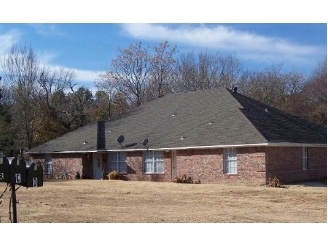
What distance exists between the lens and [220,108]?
90.8ft

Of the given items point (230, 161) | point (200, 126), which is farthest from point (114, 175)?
point (230, 161)

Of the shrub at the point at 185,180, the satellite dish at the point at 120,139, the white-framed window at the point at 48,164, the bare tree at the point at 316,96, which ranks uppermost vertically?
the bare tree at the point at 316,96

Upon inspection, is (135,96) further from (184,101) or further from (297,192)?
(297,192)

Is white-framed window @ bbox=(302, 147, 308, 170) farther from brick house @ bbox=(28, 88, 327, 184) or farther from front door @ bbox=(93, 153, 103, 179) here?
front door @ bbox=(93, 153, 103, 179)

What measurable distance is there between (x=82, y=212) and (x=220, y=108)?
50.7ft

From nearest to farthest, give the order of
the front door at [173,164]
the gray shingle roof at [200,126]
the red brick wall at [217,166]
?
1. the red brick wall at [217,166]
2. the gray shingle roof at [200,126]
3. the front door at [173,164]

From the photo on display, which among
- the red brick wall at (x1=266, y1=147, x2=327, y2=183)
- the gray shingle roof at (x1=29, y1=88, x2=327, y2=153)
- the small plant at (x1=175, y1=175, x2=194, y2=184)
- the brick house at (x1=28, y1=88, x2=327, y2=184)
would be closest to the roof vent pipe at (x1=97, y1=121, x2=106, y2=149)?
the brick house at (x1=28, y1=88, x2=327, y2=184)

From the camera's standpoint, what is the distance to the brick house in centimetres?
2323

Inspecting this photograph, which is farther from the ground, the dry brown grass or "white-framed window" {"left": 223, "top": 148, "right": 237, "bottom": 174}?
"white-framed window" {"left": 223, "top": 148, "right": 237, "bottom": 174}

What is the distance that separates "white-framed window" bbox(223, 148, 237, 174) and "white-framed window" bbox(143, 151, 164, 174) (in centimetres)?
406

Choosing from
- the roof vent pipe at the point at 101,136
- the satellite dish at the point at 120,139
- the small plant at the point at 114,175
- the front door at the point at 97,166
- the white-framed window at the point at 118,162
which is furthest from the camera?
the front door at the point at 97,166

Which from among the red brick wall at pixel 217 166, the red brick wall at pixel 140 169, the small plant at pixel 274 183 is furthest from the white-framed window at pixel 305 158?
the red brick wall at pixel 140 169

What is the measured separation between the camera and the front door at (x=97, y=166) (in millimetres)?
29873

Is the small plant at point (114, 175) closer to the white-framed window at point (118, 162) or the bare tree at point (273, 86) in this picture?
the white-framed window at point (118, 162)
